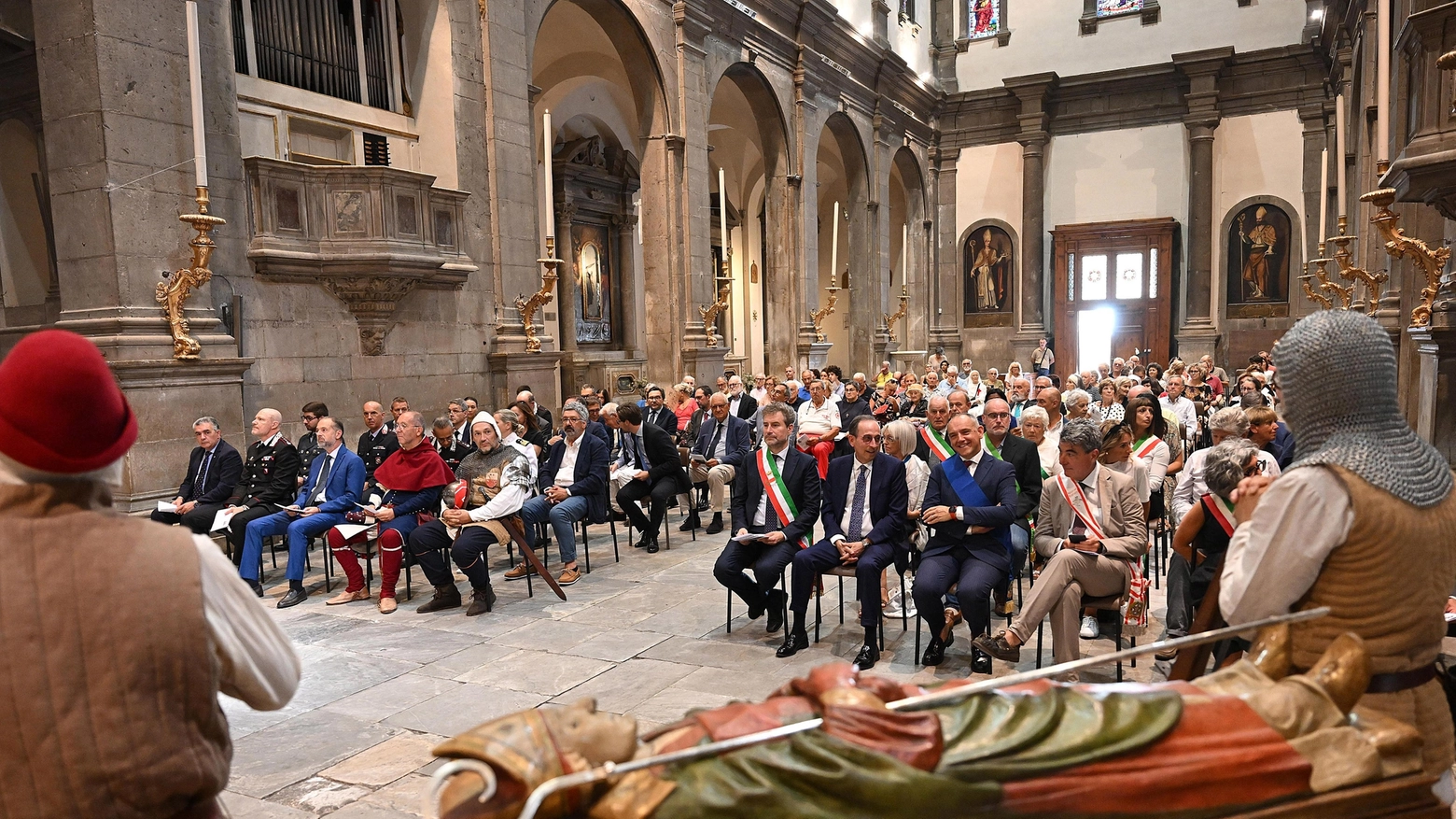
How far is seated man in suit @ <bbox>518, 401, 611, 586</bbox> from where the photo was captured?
7.08 meters

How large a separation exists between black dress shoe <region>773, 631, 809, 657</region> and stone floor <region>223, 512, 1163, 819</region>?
0.05m

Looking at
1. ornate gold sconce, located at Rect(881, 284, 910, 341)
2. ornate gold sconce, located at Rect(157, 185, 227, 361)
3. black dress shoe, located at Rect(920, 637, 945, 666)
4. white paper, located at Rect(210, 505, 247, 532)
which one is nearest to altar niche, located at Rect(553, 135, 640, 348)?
ornate gold sconce, located at Rect(881, 284, 910, 341)

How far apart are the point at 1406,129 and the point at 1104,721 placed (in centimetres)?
624

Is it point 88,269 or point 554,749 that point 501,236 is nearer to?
point 88,269

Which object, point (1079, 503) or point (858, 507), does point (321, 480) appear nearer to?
point (858, 507)

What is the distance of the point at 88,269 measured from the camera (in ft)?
23.8

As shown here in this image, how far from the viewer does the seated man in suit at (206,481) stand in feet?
22.1

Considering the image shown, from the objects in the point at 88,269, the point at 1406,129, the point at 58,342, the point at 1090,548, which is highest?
the point at 1406,129

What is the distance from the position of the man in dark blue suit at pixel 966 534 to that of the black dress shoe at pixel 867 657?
0.27 metres

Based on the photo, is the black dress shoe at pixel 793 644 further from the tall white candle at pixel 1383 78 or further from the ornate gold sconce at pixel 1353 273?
the ornate gold sconce at pixel 1353 273

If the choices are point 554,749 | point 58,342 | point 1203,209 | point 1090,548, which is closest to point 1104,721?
point 554,749

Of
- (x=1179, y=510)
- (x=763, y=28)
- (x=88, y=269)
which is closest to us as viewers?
(x=1179, y=510)

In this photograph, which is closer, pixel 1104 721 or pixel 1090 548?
pixel 1104 721

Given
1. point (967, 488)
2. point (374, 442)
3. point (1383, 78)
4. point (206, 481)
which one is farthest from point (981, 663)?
point (206, 481)
